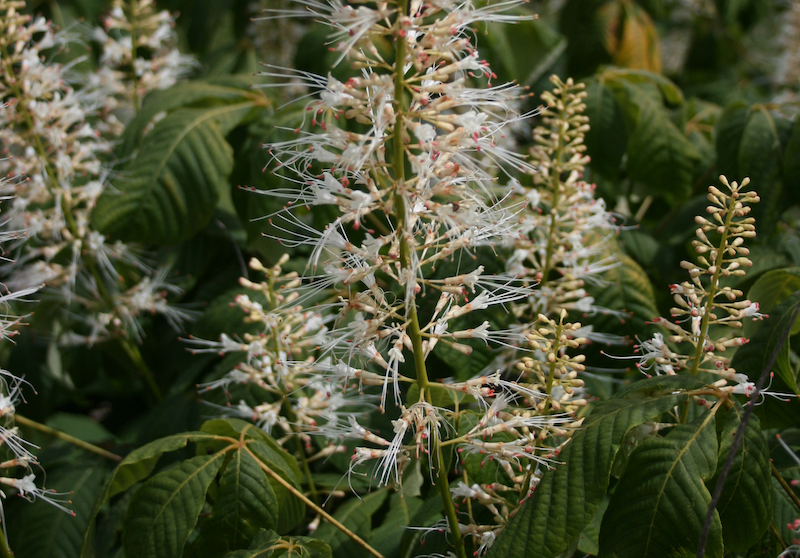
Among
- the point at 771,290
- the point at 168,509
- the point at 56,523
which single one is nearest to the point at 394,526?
the point at 168,509

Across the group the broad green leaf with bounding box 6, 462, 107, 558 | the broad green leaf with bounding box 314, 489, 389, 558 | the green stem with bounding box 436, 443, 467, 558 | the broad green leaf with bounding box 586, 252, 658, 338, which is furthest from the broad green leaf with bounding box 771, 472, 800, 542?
the broad green leaf with bounding box 6, 462, 107, 558

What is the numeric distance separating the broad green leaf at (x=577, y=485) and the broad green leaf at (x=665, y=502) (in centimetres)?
8

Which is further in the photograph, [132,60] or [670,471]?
[132,60]

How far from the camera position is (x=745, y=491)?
1.33 m

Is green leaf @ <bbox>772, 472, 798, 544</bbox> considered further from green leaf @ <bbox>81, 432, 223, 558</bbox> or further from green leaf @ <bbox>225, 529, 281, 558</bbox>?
green leaf @ <bbox>81, 432, 223, 558</bbox>

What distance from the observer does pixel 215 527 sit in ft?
5.04

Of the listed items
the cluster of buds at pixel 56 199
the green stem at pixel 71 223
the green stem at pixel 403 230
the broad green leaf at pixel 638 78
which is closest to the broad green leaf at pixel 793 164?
the broad green leaf at pixel 638 78

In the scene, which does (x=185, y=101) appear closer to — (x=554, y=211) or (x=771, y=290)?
(x=554, y=211)

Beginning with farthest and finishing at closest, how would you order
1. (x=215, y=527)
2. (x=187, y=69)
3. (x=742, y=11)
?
1. (x=742, y=11)
2. (x=187, y=69)
3. (x=215, y=527)

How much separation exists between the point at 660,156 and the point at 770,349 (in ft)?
3.85

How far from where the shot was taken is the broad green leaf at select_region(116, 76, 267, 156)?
2545 mm

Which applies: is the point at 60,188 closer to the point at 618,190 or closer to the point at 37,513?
the point at 37,513

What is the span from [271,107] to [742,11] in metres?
3.69

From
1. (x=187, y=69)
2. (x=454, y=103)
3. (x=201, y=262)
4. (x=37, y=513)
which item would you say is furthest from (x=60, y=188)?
(x=454, y=103)
